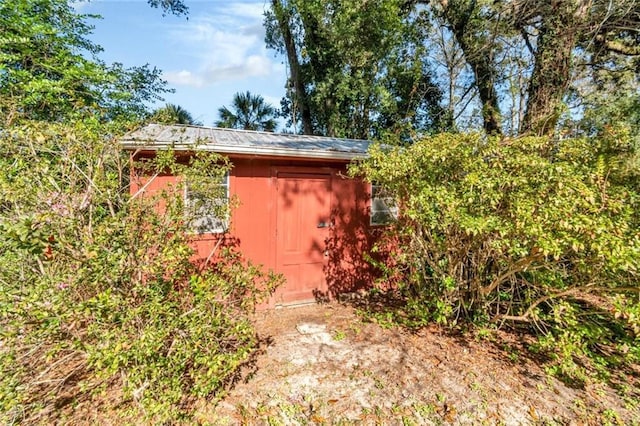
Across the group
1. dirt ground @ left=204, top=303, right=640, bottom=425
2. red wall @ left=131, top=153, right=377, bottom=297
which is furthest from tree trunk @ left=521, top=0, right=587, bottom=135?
dirt ground @ left=204, top=303, right=640, bottom=425

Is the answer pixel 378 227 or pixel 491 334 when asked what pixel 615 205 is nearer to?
pixel 491 334

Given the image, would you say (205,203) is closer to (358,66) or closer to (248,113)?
(358,66)

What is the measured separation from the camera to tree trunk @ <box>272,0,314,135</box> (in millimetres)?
12930

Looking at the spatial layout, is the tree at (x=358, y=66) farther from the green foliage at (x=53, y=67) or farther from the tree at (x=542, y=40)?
the green foliage at (x=53, y=67)

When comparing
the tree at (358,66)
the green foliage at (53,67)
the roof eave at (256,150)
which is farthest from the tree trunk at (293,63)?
the roof eave at (256,150)

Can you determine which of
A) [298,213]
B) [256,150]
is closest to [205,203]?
[256,150]

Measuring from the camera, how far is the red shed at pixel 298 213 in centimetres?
470

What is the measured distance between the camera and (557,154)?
361 cm

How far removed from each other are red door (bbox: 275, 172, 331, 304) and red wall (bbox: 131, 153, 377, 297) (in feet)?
0.41

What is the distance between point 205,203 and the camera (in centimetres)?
379

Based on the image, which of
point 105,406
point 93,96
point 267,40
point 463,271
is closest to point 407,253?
point 463,271

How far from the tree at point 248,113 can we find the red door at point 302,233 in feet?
36.5

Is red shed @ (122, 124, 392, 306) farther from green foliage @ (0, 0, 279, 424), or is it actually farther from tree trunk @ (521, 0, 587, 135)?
tree trunk @ (521, 0, 587, 135)

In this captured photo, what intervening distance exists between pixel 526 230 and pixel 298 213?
131 inches
